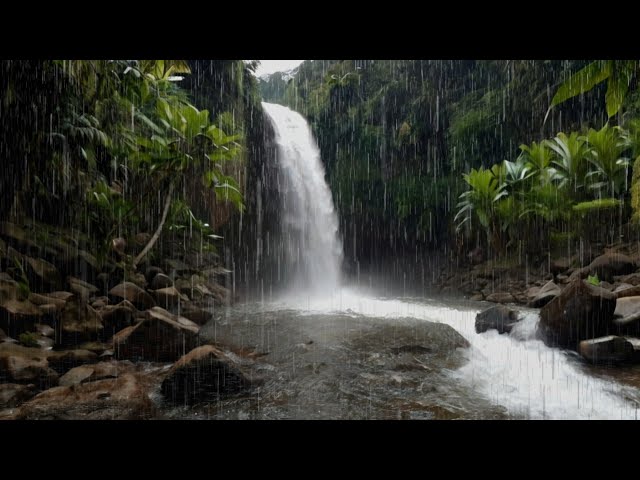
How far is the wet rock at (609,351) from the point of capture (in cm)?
420

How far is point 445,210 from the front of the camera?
15.3 meters

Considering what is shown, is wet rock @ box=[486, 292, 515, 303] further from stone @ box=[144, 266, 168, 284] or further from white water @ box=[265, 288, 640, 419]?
stone @ box=[144, 266, 168, 284]

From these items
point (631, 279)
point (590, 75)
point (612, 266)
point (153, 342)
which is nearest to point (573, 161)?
point (612, 266)

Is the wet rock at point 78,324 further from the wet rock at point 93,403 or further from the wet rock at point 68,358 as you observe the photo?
the wet rock at point 93,403

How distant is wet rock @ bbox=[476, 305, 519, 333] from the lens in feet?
19.1

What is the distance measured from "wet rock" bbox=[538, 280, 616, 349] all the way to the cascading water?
896 cm

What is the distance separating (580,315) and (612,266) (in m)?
4.05

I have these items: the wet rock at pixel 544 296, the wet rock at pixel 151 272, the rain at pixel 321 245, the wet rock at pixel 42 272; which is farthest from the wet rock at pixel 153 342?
the wet rock at pixel 544 296

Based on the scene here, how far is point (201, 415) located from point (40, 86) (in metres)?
5.76

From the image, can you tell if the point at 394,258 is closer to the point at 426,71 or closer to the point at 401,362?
the point at 426,71

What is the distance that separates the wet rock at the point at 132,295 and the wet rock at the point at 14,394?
10.1ft

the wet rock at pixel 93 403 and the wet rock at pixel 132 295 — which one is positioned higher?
the wet rock at pixel 132 295

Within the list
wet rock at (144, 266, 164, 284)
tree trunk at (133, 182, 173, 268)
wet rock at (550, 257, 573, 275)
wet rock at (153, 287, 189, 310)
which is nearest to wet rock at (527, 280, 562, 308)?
wet rock at (550, 257, 573, 275)

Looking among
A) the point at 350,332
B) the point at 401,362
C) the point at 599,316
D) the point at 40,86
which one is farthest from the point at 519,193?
the point at 40,86
